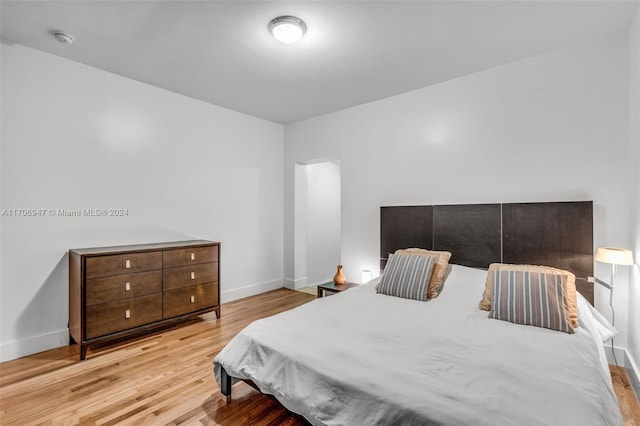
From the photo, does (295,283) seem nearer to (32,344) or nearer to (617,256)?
(32,344)

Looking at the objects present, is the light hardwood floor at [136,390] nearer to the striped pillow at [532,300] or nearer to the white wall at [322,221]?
the striped pillow at [532,300]

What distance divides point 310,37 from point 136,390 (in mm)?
2869

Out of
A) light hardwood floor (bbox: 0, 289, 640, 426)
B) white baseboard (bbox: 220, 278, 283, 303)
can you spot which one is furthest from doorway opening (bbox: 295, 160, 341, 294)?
light hardwood floor (bbox: 0, 289, 640, 426)

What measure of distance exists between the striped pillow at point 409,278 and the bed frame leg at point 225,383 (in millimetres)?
1430

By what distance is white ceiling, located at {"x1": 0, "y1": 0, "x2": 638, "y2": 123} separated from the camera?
207 centimetres

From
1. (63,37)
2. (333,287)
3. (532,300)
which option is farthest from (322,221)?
(63,37)

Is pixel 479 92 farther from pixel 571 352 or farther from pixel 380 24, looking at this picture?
pixel 571 352

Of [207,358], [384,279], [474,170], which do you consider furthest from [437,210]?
[207,358]

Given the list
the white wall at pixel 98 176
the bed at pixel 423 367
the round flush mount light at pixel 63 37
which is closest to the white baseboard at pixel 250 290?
the white wall at pixel 98 176

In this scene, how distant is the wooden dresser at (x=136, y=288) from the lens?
101 inches

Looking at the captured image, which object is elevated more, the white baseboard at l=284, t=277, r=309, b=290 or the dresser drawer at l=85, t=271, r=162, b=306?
the dresser drawer at l=85, t=271, r=162, b=306

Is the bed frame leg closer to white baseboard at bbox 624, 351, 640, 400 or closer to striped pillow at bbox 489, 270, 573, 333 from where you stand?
striped pillow at bbox 489, 270, 573, 333

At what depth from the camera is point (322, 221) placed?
5301 mm

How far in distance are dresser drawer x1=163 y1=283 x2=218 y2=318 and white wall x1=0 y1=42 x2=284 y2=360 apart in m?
0.65
